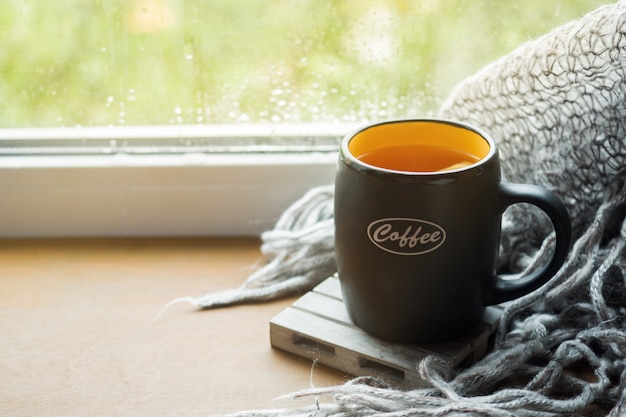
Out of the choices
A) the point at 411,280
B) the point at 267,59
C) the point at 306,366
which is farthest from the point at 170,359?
the point at 267,59

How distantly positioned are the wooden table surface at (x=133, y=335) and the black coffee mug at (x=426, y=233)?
0.08m

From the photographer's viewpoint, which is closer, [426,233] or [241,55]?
[426,233]

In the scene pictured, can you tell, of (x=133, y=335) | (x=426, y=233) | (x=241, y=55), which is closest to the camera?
(x=426, y=233)

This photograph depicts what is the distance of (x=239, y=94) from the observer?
84cm

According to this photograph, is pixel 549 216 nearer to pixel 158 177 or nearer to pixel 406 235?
pixel 406 235

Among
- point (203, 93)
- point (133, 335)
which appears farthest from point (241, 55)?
point (133, 335)

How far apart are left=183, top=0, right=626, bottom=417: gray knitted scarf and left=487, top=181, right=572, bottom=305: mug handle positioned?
0.04 meters

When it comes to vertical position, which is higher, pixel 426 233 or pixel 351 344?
pixel 426 233

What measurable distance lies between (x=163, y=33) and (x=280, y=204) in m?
0.21

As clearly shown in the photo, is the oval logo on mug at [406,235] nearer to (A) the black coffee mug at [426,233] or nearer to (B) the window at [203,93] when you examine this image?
(A) the black coffee mug at [426,233]

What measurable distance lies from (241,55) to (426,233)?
0.34 m

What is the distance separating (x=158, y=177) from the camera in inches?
32.7

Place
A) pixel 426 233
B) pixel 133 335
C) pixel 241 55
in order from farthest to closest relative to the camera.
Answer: pixel 241 55 → pixel 133 335 → pixel 426 233

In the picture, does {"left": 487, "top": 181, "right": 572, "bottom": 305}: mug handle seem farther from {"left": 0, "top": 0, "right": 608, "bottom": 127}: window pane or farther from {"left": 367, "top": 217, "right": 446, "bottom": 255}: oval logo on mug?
{"left": 0, "top": 0, "right": 608, "bottom": 127}: window pane
